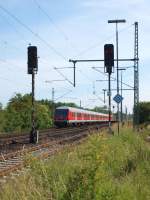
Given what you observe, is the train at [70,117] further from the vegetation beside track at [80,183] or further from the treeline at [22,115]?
the vegetation beside track at [80,183]

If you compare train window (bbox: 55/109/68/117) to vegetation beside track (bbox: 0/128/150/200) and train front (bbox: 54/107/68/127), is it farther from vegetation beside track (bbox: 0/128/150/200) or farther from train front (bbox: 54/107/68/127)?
vegetation beside track (bbox: 0/128/150/200)

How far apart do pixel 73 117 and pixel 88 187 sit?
6393 cm

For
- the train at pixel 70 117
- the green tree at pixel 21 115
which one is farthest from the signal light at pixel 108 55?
the train at pixel 70 117

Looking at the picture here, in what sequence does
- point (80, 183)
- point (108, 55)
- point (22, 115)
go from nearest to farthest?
point (80, 183) < point (108, 55) < point (22, 115)

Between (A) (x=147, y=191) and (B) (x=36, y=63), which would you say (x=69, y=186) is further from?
(B) (x=36, y=63)

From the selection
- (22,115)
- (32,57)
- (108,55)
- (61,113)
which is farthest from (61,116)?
(32,57)

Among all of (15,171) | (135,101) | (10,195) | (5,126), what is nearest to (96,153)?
(10,195)

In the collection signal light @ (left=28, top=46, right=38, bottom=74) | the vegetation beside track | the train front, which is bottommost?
the vegetation beside track

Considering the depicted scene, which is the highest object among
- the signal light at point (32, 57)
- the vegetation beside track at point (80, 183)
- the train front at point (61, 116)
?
the signal light at point (32, 57)

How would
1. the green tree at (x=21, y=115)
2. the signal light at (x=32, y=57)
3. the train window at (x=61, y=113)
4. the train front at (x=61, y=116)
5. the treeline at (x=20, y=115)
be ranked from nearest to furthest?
the signal light at (x=32, y=57) < the treeline at (x=20, y=115) < the green tree at (x=21, y=115) < the train window at (x=61, y=113) < the train front at (x=61, y=116)

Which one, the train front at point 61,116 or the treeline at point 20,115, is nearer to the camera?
the treeline at point 20,115

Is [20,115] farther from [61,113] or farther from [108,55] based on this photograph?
[108,55]

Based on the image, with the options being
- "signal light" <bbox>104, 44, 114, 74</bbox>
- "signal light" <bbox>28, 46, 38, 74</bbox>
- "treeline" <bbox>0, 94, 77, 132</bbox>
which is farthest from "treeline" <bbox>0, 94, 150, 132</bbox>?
"signal light" <bbox>28, 46, 38, 74</bbox>

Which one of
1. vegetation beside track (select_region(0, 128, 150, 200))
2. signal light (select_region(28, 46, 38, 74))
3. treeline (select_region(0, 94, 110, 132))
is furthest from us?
treeline (select_region(0, 94, 110, 132))
